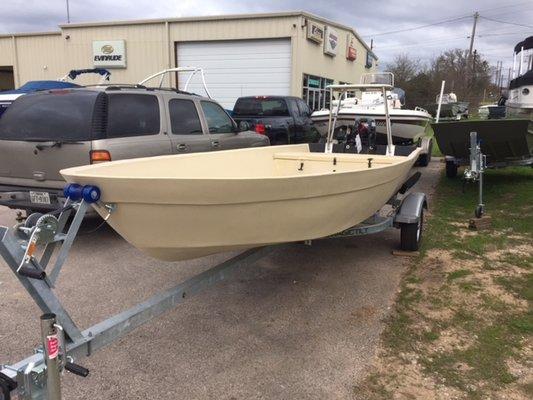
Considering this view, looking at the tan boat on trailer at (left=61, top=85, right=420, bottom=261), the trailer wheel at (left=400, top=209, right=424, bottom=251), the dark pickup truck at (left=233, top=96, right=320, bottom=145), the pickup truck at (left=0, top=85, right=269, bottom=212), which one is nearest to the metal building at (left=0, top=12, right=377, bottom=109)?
the dark pickup truck at (left=233, top=96, right=320, bottom=145)

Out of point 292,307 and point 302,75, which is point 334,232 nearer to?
point 292,307

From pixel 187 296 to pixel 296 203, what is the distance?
3.24 feet

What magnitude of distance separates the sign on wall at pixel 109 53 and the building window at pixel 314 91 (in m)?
9.01

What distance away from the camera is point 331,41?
23797 mm

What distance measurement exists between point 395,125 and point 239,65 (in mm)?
11802

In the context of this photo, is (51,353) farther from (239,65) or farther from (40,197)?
(239,65)

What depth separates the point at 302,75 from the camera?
20672mm

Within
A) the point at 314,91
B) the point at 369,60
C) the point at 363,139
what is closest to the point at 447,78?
the point at 369,60

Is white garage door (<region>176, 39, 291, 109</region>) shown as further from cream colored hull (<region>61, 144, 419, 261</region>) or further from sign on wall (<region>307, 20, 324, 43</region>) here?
cream colored hull (<region>61, 144, 419, 261</region>)

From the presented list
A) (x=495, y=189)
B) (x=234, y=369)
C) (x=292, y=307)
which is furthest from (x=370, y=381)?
(x=495, y=189)

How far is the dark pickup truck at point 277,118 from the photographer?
1160 centimetres

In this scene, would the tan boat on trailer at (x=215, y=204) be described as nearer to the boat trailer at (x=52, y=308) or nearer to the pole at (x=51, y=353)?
the boat trailer at (x=52, y=308)

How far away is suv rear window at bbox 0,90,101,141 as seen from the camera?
5.25m

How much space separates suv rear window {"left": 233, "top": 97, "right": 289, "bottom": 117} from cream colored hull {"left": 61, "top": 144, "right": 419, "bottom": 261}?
796 centimetres
